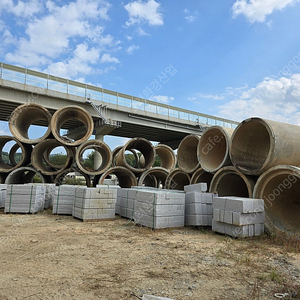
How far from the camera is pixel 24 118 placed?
46.6ft

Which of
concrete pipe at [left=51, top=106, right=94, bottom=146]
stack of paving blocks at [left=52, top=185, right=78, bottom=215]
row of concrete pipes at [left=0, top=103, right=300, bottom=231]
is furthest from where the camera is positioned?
concrete pipe at [left=51, top=106, right=94, bottom=146]

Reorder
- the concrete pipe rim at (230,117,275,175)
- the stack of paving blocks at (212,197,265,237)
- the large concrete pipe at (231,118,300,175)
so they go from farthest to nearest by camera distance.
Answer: the concrete pipe rim at (230,117,275,175) < the large concrete pipe at (231,118,300,175) < the stack of paving blocks at (212,197,265,237)

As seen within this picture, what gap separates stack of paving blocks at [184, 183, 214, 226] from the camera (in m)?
7.31

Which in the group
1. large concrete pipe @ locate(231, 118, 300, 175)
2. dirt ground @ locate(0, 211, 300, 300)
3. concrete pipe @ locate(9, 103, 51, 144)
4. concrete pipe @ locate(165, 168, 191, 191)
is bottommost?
dirt ground @ locate(0, 211, 300, 300)

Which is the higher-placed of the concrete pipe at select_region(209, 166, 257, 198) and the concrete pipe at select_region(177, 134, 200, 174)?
the concrete pipe at select_region(177, 134, 200, 174)

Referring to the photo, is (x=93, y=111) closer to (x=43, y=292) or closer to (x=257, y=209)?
(x=257, y=209)

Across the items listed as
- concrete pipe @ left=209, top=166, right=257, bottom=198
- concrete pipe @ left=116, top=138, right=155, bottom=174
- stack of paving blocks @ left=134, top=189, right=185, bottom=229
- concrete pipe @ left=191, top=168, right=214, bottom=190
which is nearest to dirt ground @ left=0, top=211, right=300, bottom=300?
stack of paving blocks @ left=134, top=189, right=185, bottom=229

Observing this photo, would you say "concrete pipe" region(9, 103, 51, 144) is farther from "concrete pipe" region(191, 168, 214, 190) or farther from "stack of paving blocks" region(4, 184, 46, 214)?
"concrete pipe" region(191, 168, 214, 190)

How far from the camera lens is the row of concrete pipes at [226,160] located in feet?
22.1

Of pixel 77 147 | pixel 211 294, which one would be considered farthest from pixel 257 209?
pixel 77 147

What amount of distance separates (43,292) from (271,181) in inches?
237

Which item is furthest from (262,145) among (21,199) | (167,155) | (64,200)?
(167,155)

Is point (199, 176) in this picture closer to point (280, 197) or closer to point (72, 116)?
point (280, 197)

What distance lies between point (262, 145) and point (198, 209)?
3195mm
